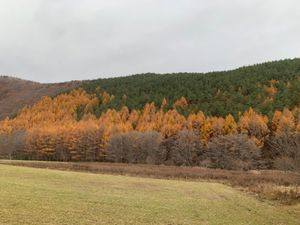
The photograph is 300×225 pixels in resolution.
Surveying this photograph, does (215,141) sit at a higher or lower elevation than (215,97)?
lower

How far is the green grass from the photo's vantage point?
21.3m

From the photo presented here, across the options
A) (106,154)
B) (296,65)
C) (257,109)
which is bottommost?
(106,154)

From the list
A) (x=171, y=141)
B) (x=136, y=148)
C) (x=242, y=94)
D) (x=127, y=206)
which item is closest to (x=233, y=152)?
(x=171, y=141)

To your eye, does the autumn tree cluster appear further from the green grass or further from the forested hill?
the green grass

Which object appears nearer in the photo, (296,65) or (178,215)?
(178,215)

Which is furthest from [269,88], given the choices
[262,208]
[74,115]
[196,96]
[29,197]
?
[29,197]

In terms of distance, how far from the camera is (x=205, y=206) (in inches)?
1160

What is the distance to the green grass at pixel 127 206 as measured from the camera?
21297 mm

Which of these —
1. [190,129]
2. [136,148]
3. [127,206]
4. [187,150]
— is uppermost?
[190,129]

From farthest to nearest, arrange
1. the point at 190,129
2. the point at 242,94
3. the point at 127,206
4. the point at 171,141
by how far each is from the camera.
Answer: the point at 242,94
the point at 190,129
the point at 171,141
the point at 127,206

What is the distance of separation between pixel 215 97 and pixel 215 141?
58491mm

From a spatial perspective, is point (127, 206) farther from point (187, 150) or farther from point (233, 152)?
point (187, 150)

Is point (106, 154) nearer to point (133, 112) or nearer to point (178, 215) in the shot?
point (133, 112)

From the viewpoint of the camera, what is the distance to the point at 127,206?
25953 mm
